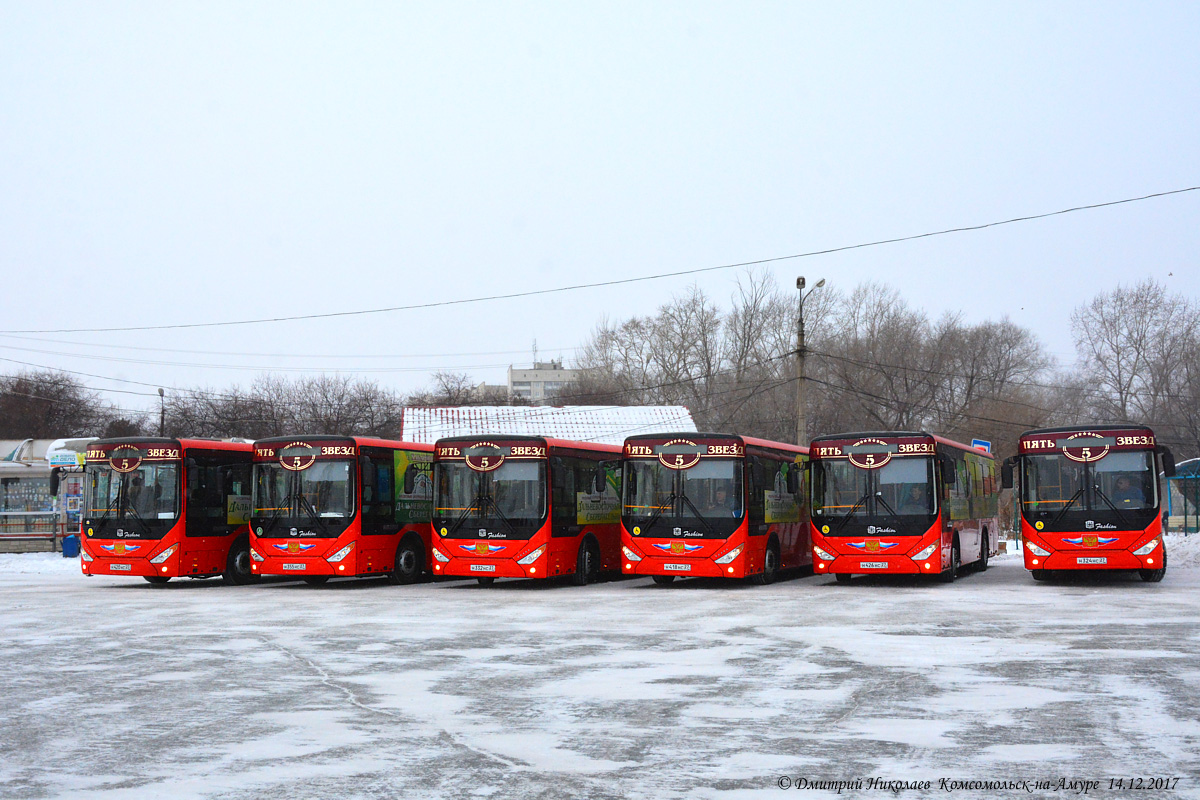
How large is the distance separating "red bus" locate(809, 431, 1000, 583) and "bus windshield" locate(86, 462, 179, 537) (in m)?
12.6

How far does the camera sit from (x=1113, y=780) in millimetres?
6934

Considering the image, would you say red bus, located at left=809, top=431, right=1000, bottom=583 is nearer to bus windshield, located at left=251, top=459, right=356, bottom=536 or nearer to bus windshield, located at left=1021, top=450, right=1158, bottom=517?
bus windshield, located at left=1021, top=450, right=1158, bottom=517

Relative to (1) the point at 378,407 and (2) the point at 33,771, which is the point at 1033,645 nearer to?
(2) the point at 33,771

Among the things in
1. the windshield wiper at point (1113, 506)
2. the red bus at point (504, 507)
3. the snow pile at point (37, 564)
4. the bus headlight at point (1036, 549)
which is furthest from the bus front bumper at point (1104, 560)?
the snow pile at point (37, 564)

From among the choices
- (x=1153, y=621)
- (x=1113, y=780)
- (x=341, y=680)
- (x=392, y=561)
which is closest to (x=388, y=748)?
(x=341, y=680)

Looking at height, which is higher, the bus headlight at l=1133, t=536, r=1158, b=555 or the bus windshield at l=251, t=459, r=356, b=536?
the bus windshield at l=251, t=459, r=356, b=536

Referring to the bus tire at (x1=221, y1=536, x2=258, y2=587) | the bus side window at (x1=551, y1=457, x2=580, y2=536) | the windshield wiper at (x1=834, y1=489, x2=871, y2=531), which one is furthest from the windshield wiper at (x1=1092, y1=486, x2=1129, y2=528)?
the bus tire at (x1=221, y1=536, x2=258, y2=587)

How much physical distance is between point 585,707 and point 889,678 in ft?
9.69

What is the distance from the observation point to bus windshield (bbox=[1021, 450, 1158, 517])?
21812mm

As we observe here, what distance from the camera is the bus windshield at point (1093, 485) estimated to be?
21812 millimetres

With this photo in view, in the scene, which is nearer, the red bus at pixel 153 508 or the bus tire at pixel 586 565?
the red bus at pixel 153 508

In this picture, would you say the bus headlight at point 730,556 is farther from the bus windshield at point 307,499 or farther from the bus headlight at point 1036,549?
the bus windshield at point 307,499

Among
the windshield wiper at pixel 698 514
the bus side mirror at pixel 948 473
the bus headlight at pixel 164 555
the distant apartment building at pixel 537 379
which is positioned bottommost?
the bus headlight at pixel 164 555

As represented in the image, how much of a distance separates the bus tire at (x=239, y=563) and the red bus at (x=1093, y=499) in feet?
50.5
